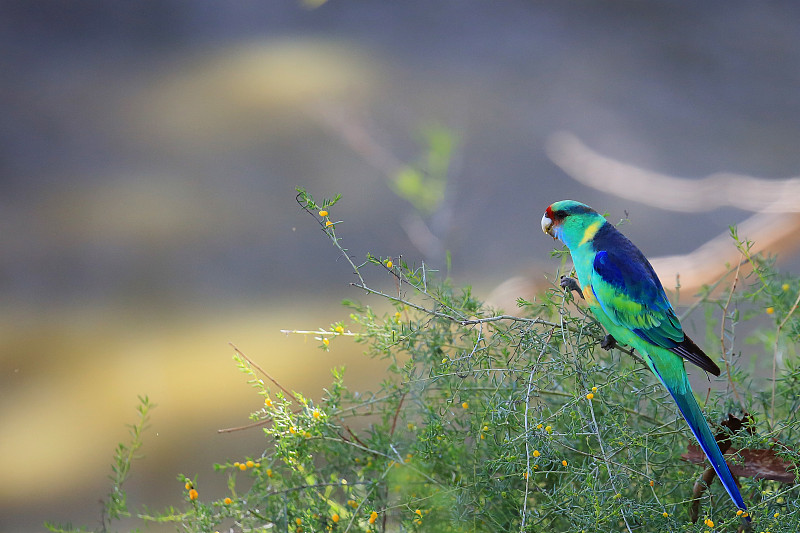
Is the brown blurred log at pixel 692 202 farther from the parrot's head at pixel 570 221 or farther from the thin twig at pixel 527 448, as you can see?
the thin twig at pixel 527 448

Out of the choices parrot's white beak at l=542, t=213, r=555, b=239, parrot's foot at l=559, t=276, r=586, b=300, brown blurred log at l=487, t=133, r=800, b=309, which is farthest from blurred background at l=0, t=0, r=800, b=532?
parrot's foot at l=559, t=276, r=586, b=300

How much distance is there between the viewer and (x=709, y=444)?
1.46 feet

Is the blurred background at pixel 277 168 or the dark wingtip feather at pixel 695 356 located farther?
the blurred background at pixel 277 168

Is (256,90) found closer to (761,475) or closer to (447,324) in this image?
(447,324)

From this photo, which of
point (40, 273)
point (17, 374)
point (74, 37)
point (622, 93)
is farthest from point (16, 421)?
point (622, 93)

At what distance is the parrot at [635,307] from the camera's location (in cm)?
49

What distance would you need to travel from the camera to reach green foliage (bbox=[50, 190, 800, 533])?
44 centimetres

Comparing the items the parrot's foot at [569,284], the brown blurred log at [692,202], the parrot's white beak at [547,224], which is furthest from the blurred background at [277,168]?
the parrot's foot at [569,284]

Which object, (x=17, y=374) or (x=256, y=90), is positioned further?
(x=256, y=90)

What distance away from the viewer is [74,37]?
1181 millimetres

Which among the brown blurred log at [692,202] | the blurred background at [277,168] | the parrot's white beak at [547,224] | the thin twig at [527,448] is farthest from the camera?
the blurred background at [277,168]

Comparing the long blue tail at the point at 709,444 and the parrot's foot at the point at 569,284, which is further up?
the parrot's foot at the point at 569,284

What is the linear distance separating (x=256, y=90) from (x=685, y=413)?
107cm

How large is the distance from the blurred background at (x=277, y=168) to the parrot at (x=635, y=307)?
34 centimetres
